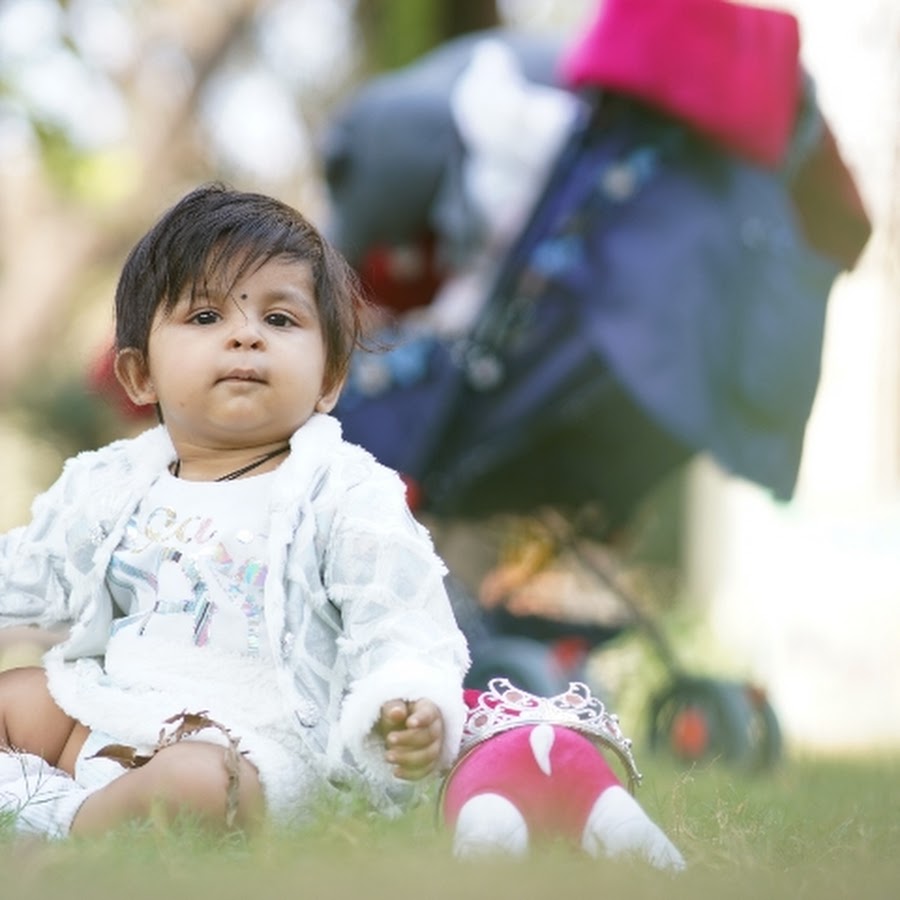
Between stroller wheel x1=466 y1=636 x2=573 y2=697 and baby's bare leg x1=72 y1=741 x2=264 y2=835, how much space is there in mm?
1553

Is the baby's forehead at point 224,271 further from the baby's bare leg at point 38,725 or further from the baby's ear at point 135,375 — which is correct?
the baby's bare leg at point 38,725

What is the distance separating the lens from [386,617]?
1.87 metres

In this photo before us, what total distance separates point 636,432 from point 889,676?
1141mm

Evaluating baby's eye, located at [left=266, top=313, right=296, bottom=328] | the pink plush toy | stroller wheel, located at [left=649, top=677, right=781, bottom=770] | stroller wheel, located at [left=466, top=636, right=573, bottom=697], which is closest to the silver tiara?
the pink plush toy

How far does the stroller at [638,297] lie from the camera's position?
3.29 meters

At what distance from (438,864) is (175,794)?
0.34 metres

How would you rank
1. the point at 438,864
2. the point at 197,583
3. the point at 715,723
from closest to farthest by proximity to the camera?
the point at 438,864 < the point at 197,583 < the point at 715,723

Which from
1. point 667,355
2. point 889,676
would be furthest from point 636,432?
point 889,676

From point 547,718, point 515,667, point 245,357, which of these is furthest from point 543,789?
point 515,667

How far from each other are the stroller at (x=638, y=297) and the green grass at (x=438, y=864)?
1.31 meters

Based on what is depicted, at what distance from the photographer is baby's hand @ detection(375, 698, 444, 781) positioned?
1.77 m

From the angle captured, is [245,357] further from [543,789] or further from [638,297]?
[638,297]

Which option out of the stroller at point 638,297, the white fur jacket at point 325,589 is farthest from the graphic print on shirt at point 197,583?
the stroller at point 638,297

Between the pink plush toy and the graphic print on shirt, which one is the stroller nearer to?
the graphic print on shirt
